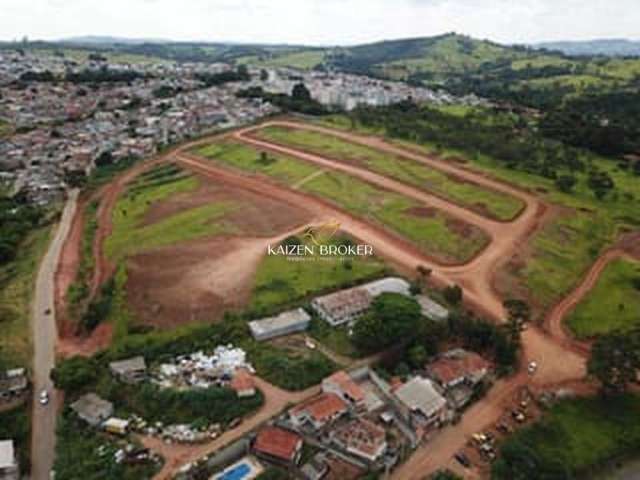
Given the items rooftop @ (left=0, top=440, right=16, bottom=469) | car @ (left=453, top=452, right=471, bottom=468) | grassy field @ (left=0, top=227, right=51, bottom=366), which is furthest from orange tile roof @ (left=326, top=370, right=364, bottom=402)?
grassy field @ (left=0, top=227, right=51, bottom=366)

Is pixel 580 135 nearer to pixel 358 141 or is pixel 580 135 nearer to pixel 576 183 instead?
pixel 576 183

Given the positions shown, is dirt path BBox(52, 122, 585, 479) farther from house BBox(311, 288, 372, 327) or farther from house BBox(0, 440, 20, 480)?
house BBox(311, 288, 372, 327)

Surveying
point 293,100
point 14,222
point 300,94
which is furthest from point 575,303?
point 300,94

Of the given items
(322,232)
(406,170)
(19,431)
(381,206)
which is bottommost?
(19,431)

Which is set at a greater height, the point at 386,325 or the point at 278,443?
the point at 386,325

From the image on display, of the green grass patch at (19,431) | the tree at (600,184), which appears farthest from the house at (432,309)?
the tree at (600,184)

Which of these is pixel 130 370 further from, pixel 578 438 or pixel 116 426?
pixel 578 438
